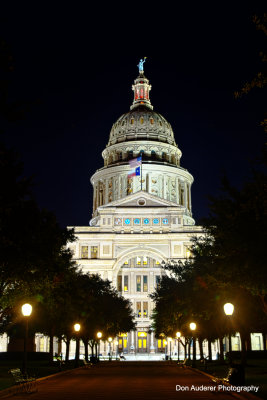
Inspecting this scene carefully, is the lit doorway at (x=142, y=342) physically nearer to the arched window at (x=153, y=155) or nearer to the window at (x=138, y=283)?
the window at (x=138, y=283)

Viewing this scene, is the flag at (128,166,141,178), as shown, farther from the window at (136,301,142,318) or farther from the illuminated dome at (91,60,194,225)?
the window at (136,301,142,318)

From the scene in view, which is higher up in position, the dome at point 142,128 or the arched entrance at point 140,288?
the dome at point 142,128

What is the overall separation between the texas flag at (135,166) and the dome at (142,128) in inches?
562

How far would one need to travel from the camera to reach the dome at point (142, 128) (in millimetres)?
135000

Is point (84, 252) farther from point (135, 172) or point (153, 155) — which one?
point (153, 155)

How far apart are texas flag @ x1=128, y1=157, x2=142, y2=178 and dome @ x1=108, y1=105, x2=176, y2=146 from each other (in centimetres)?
1426

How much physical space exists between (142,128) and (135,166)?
20991 millimetres

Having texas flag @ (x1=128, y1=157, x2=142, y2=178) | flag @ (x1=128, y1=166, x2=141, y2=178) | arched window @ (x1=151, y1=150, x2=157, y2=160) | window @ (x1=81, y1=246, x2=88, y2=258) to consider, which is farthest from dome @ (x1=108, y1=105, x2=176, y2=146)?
window @ (x1=81, y1=246, x2=88, y2=258)

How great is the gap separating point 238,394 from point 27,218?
1383 cm

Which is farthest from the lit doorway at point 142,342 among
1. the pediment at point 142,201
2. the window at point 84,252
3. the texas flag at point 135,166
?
the texas flag at point 135,166

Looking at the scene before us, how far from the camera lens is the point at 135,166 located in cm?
11831

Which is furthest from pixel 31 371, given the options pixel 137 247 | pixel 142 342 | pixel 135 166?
pixel 135 166

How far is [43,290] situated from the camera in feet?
109

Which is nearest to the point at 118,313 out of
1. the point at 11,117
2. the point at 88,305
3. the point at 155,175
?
the point at 88,305
